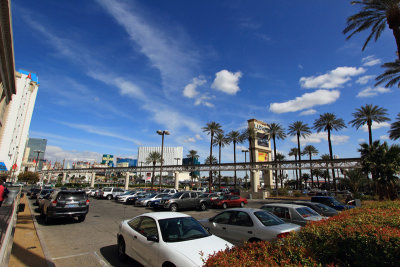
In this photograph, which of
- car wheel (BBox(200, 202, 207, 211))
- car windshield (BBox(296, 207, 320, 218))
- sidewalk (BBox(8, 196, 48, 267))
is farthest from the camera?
car wheel (BBox(200, 202, 207, 211))

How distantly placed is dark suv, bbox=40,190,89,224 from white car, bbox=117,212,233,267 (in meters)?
6.71

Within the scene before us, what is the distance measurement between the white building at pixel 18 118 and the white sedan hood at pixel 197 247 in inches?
2538

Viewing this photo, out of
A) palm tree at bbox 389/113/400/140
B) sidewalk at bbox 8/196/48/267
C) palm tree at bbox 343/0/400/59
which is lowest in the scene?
sidewalk at bbox 8/196/48/267

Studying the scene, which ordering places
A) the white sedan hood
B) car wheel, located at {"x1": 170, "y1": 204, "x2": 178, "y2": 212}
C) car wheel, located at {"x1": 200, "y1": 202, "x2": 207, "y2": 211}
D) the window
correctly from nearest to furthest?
the white sedan hood, the window, car wheel, located at {"x1": 170, "y1": 204, "x2": 178, "y2": 212}, car wheel, located at {"x1": 200, "y1": 202, "x2": 207, "y2": 211}

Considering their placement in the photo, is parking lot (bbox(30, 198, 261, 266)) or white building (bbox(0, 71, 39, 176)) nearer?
parking lot (bbox(30, 198, 261, 266))

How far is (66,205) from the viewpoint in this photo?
11.3 meters

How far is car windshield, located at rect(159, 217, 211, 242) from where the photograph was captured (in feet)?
16.2

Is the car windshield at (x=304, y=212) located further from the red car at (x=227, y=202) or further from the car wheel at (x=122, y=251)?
the red car at (x=227, y=202)

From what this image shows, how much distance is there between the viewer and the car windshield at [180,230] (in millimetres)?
4949

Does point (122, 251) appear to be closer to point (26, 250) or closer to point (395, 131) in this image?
point (26, 250)

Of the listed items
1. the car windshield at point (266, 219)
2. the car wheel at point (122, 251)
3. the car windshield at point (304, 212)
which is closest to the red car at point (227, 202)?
the car windshield at point (304, 212)

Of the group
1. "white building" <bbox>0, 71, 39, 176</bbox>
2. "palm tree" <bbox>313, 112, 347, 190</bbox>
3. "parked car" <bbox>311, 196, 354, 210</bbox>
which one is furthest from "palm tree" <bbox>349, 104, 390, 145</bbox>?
"white building" <bbox>0, 71, 39, 176</bbox>

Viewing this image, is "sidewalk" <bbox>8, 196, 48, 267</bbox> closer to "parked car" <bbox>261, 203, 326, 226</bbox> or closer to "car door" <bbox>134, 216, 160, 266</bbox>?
"car door" <bbox>134, 216, 160, 266</bbox>

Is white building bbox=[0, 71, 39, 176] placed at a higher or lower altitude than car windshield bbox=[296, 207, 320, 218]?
higher
